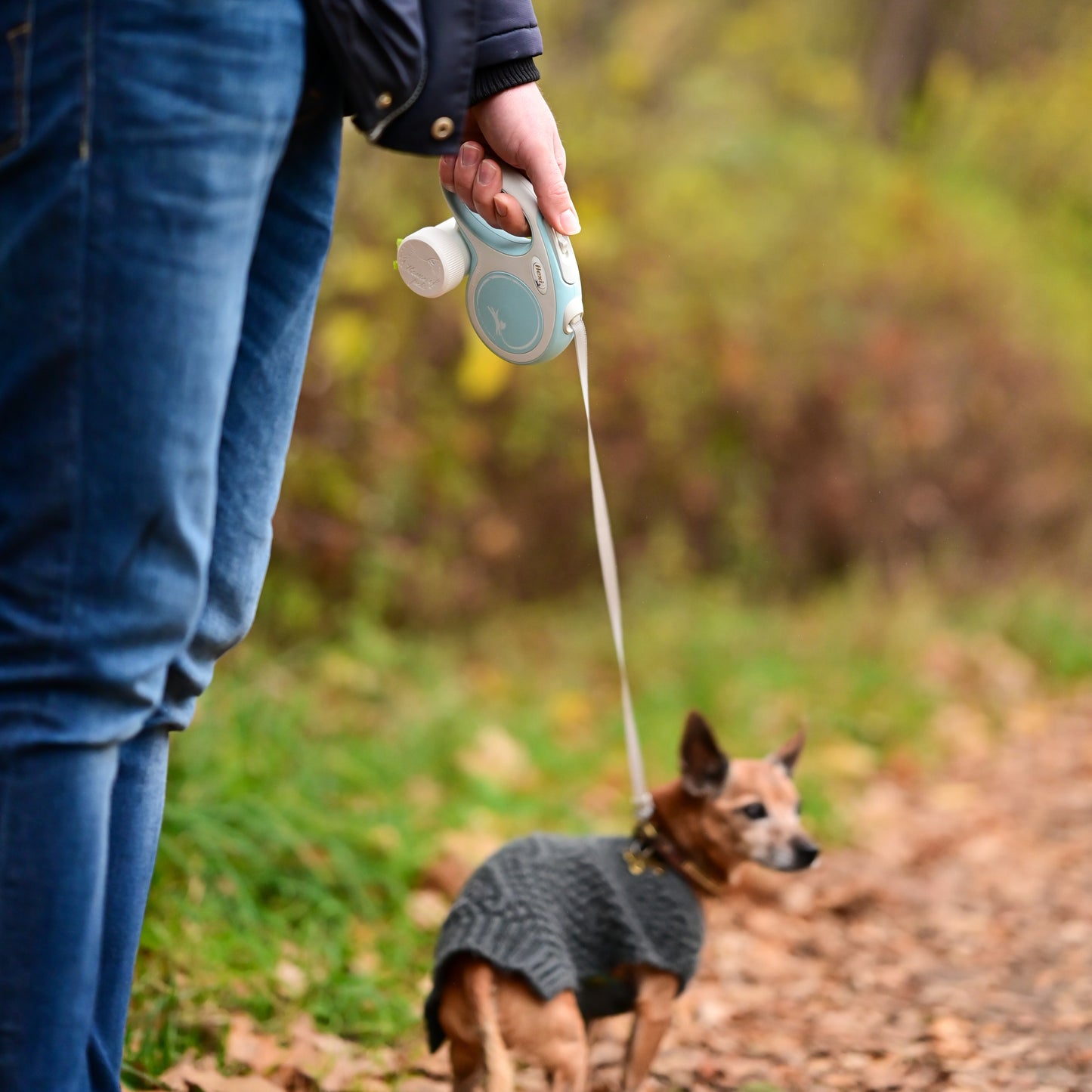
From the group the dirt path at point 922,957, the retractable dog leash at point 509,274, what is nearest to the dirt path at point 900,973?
the dirt path at point 922,957

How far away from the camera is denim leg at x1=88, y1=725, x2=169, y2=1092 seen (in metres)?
1.41

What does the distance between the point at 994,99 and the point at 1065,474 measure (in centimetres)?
487

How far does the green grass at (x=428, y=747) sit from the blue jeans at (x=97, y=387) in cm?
102

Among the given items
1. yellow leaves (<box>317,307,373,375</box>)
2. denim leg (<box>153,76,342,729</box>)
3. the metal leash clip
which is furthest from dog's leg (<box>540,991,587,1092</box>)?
yellow leaves (<box>317,307,373,375</box>)

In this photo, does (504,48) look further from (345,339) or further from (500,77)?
(345,339)

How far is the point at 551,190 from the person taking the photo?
1608 mm

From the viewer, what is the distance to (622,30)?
9516 mm

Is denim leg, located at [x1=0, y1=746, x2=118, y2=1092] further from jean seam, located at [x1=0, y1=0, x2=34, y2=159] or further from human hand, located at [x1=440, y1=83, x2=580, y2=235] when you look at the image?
human hand, located at [x1=440, y1=83, x2=580, y2=235]

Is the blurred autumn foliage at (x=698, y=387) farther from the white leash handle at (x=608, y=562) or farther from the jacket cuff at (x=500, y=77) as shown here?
the jacket cuff at (x=500, y=77)

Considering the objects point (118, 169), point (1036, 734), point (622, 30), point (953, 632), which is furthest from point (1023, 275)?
point (118, 169)

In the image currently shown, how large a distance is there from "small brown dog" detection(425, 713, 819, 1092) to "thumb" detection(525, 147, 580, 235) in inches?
42.8

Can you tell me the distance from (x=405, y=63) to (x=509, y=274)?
473mm

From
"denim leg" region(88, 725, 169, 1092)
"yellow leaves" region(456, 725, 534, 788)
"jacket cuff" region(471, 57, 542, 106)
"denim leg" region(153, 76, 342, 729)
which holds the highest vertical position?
"jacket cuff" region(471, 57, 542, 106)

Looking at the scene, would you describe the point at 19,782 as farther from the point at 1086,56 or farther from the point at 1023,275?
the point at 1086,56
